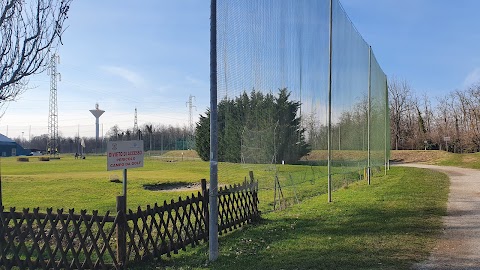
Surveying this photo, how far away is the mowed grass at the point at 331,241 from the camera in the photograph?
6.61 meters

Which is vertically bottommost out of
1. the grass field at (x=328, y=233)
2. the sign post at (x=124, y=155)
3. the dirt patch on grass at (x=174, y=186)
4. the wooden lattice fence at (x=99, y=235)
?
the dirt patch on grass at (x=174, y=186)

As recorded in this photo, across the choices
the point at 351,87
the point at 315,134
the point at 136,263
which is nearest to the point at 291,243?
the point at 136,263

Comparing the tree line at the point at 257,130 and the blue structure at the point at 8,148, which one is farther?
the blue structure at the point at 8,148

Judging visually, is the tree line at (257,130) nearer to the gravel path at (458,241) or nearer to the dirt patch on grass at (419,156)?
the gravel path at (458,241)

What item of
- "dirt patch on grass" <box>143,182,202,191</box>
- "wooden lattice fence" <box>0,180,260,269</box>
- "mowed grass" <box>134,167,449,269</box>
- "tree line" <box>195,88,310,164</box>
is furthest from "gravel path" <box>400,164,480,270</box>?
"dirt patch on grass" <box>143,182,202,191</box>

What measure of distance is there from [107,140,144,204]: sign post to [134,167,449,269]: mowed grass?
1.81 m

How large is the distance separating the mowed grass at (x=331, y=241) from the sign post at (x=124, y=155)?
181cm

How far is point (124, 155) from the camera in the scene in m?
7.78

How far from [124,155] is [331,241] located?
416 centimetres

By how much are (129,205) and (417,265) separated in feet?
39.8

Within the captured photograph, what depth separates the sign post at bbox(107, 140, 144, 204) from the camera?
294 inches

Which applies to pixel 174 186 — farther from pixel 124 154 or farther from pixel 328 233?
pixel 124 154

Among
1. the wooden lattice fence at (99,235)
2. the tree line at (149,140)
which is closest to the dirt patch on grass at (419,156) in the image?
the tree line at (149,140)

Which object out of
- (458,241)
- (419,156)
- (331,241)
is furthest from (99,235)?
(419,156)
